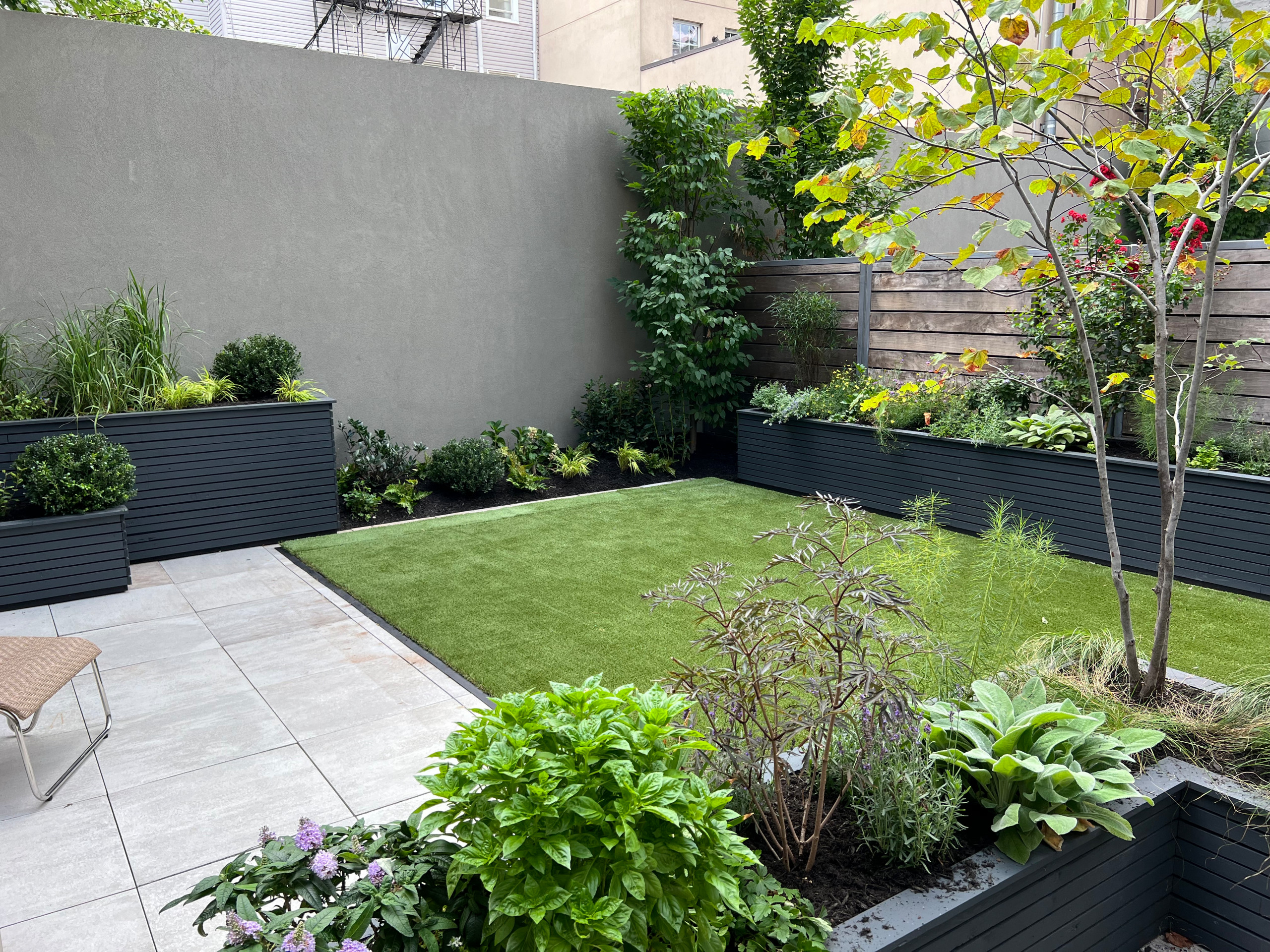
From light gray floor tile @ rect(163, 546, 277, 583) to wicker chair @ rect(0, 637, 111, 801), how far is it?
2.04 m

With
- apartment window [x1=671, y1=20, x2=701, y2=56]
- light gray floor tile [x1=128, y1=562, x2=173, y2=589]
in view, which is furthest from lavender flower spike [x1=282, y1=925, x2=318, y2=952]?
apartment window [x1=671, y1=20, x2=701, y2=56]

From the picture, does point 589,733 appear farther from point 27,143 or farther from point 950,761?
point 27,143

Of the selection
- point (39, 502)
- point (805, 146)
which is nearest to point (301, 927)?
point (39, 502)

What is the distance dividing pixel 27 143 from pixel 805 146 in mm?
6254

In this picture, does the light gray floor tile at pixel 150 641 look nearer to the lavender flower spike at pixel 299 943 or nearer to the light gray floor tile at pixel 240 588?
the light gray floor tile at pixel 240 588

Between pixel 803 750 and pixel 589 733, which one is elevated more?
pixel 589 733

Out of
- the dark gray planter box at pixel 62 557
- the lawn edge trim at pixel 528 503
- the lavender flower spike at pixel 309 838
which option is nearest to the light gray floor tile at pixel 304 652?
the dark gray planter box at pixel 62 557

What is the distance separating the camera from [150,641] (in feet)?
14.4

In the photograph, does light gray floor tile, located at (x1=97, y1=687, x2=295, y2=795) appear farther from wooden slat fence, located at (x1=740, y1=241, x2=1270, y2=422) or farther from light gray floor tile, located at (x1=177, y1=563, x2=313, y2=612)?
wooden slat fence, located at (x1=740, y1=241, x2=1270, y2=422)

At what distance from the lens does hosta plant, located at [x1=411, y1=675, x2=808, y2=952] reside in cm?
140

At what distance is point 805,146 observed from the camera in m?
8.38

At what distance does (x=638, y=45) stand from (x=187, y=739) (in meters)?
14.3

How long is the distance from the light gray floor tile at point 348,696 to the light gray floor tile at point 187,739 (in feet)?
0.28

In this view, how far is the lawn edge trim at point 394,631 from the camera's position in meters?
3.77
